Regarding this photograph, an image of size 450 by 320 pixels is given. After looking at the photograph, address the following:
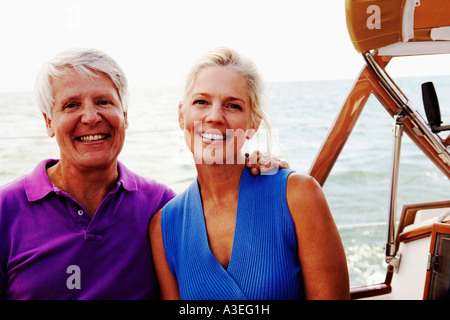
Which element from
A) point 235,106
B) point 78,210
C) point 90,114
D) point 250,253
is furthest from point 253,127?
point 78,210

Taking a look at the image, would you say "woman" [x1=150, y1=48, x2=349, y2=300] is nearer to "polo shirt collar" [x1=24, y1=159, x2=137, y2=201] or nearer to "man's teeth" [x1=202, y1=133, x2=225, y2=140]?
"man's teeth" [x1=202, y1=133, x2=225, y2=140]

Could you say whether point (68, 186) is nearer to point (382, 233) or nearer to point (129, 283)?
point (129, 283)

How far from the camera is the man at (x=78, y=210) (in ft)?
4.36

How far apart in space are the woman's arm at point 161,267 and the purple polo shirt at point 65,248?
0.09ft

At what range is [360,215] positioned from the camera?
24.2ft

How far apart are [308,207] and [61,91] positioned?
3.03 ft

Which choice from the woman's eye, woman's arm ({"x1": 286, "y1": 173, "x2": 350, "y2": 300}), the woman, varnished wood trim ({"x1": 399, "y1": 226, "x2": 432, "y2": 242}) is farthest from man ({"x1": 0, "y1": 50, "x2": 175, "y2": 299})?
varnished wood trim ({"x1": 399, "y1": 226, "x2": 432, "y2": 242})

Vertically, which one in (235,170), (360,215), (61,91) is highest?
(61,91)

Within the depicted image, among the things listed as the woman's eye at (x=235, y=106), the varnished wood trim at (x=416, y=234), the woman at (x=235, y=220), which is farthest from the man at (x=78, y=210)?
the varnished wood trim at (x=416, y=234)

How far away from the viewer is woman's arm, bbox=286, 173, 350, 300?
4.13 feet

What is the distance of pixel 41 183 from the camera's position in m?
1.43

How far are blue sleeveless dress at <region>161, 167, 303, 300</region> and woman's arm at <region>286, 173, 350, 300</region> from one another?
31 millimetres

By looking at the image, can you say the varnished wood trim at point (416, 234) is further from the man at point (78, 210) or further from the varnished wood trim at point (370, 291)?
the man at point (78, 210)

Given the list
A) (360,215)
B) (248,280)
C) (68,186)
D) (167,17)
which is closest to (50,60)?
(68,186)
